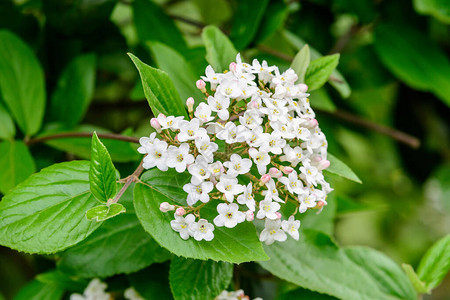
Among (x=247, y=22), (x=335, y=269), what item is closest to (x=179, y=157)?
(x=335, y=269)

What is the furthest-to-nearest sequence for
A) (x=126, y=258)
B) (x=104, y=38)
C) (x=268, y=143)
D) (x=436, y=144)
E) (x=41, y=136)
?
(x=436, y=144), (x=104, y=38), (x=41, y=136), (x=126, y=258), (x=268, y=143)

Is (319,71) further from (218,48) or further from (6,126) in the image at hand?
(6,126)

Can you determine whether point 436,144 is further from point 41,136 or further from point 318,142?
point 41,136

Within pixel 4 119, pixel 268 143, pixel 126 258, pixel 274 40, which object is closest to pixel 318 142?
pixel 268 143

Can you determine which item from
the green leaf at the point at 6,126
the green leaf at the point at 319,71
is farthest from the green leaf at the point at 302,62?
the green leaf at the point at 6,126

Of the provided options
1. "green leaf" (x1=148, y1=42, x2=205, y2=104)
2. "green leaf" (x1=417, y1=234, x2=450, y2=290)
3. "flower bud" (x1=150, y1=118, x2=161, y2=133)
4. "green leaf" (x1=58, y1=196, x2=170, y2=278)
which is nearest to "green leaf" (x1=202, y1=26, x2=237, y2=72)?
"green leaf" (x1=148, y1=42, x2=205, y2=104)

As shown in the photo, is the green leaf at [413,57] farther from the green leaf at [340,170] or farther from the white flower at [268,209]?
the white flower at [268,209]
